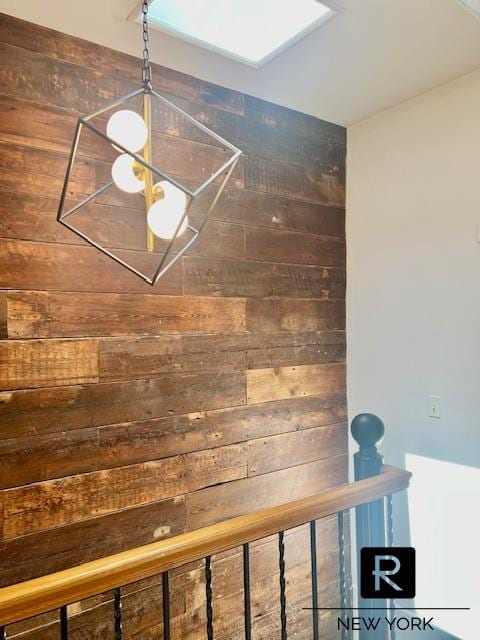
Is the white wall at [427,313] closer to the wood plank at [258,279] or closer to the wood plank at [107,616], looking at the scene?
the wood plank at [258,279]

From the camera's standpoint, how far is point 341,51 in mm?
2227

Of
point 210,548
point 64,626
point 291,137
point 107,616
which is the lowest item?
point 107,616

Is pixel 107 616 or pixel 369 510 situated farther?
pixel 107 616

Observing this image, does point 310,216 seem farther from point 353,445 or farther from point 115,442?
point 115,442

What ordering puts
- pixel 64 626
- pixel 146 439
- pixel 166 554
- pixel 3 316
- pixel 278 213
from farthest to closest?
pixel 278 213, pixel 146 439, pixel 3 316, pixel 166 554, pixel 64 626

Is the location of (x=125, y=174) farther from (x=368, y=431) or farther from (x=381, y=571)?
(x=381, y=571)

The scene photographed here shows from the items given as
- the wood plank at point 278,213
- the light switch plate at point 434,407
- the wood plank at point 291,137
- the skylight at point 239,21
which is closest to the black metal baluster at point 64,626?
the wood plank at point 278,213

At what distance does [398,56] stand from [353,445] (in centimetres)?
221

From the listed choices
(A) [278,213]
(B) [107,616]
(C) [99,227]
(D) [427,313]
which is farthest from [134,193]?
(B) [107,616]

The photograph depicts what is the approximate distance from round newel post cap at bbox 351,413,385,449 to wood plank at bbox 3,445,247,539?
0.94m

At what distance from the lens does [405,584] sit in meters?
1.90

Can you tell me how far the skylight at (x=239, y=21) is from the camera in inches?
72.7

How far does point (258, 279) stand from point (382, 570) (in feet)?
5.08

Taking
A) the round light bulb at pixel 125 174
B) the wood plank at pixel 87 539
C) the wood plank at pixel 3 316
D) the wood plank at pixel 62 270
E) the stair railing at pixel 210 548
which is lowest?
the wood plank at pixel 87 539
